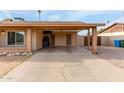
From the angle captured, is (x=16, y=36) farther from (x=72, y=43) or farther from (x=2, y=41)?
(x=72, y=43)

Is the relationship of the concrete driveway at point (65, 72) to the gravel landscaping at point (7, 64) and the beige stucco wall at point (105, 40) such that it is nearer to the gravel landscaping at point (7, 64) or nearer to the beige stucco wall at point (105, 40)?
the gravel landscaping at point (7, 64)

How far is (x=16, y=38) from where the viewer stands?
24.2 metres

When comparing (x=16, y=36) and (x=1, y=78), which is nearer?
(x=1, y=78)

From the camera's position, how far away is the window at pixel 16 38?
24172 millimetres

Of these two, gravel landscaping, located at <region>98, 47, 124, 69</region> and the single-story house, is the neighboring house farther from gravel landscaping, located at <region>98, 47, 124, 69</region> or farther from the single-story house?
gravel landscaping, located at <region>98, 47, 124, 69</region>

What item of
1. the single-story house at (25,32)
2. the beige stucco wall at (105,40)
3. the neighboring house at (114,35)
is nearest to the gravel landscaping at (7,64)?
the single-story house at (25,32)

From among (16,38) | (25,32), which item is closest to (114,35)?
(25,32)

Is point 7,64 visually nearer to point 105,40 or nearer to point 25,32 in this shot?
point 25,32
